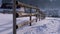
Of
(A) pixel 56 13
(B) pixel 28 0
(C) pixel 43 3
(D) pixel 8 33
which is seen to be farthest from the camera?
(C) pixel 43 3

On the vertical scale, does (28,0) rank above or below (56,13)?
above

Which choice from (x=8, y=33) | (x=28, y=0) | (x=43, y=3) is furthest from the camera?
(x=43, y=3)

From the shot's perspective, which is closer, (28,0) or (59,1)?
(28,0)

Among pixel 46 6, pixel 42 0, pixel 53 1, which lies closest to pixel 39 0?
pixel 42 0

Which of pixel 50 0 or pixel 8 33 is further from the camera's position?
pixel 50 0

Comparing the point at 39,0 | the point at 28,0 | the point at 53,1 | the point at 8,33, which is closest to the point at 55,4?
the point at 53,1

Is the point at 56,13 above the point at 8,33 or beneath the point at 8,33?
beneath

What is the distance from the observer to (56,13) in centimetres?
1503

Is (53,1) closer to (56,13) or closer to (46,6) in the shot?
(46,6)

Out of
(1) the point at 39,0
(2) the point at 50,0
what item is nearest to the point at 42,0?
(1) the point at 39,0

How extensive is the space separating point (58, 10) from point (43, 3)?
7.51ft

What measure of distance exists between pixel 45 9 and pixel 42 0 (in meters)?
1.31

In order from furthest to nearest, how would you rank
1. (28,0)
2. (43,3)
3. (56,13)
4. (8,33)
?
1. (43,3)
2. (56,13)
3. (28,0)
4. (8,33)

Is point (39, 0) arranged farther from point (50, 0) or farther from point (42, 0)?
point (50, 0)
